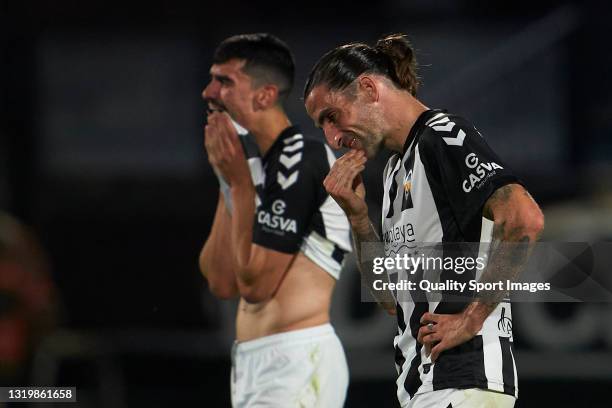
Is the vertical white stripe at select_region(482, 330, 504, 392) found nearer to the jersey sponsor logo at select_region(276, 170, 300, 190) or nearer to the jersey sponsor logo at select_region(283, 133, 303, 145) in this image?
the jersey sponsor logo at select_region(276, 170, 300, 190)

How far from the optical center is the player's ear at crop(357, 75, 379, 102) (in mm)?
3162

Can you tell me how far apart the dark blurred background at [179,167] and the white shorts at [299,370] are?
2.51m

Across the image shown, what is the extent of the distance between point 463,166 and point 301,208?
4.10ft

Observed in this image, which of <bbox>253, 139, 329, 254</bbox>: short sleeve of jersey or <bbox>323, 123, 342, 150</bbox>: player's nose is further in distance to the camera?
<bbox>253, 139, 329, 254</bbox>: short sleeve of jersey

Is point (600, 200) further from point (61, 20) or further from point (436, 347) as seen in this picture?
point (61, 20)

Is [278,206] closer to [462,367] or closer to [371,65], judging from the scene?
[371,65]

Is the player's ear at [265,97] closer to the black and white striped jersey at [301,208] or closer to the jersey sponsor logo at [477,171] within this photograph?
the black and white striped jersey at [301,208]

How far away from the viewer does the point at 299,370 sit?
4043 mm

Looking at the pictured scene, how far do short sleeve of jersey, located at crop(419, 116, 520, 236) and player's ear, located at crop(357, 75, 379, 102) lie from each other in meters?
0.25

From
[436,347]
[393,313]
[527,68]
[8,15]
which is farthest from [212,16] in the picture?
[436,347]

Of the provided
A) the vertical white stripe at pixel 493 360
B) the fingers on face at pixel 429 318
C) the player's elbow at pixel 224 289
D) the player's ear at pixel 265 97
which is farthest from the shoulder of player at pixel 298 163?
the vertical white stripe at pixel 493 360

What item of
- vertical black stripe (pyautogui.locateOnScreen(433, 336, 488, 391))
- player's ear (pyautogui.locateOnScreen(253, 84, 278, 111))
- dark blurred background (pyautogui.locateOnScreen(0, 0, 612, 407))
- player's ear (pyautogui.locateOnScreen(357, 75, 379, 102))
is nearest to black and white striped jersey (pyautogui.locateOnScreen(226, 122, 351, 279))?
player's ear (pyautogui.locateOnScreen(253, 84, 278, 111))

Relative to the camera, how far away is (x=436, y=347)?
292cm

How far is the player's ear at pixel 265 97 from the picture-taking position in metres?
4.32
